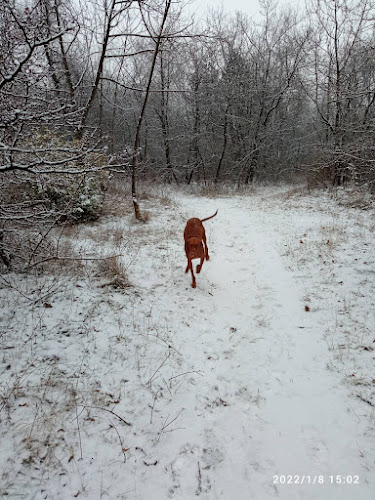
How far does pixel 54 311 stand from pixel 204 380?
2294mm

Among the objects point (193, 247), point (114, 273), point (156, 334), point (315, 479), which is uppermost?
point (193, 247)

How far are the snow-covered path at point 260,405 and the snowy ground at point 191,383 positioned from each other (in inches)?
0.5

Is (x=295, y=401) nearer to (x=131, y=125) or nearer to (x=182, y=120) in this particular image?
(x=182, y=120)

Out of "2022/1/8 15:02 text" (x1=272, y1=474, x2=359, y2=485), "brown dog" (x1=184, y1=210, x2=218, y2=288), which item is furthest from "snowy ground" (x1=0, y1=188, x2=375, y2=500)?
"brown dog" (x1=184, y1=210, x2=218, y2=288)

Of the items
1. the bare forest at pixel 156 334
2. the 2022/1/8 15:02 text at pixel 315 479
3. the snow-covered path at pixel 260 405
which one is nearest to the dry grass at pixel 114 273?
the bare forest at pixel 156 334

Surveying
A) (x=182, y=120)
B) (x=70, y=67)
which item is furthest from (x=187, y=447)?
(x=182, y=120)

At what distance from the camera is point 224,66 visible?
1650 centimetres

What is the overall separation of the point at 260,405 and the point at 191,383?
0.74 m

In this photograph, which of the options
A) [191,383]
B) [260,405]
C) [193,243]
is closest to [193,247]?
[193,243]

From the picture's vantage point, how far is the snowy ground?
2.14 metres

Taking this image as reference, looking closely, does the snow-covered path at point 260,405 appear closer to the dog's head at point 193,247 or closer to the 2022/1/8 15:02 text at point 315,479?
the 2022/1/8 15:02 text at point 315,479

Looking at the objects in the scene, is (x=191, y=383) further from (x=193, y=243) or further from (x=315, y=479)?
(x=193, y=243)

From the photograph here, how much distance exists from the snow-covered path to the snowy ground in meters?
0.01

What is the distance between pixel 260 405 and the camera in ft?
9.12
